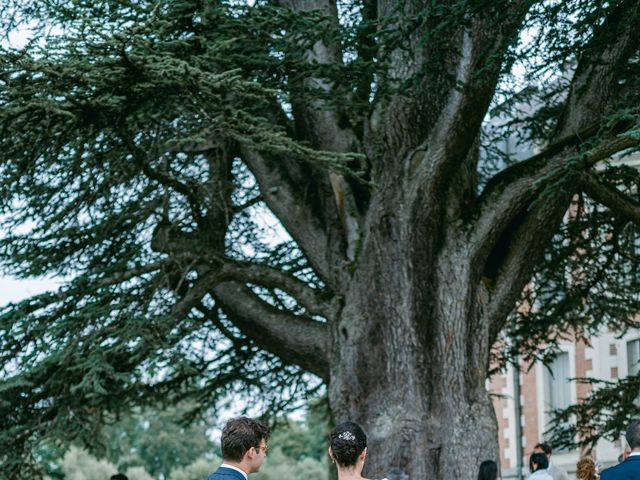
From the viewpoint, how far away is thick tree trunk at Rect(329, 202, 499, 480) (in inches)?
525

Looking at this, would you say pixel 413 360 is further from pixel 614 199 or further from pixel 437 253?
pixel 614 199

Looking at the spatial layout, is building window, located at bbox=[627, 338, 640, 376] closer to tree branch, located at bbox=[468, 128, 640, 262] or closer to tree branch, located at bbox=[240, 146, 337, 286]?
tree branch, located at bbox=[240, 146, 337, 286]

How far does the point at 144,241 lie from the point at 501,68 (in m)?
5.24

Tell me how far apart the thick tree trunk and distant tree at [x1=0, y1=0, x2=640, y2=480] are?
0.08ft

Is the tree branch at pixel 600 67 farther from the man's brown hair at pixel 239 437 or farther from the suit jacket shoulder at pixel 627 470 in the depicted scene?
the man's brown hair at pixel 239 437

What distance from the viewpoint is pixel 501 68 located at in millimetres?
13281

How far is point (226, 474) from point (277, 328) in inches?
345

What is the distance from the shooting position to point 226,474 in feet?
20.9

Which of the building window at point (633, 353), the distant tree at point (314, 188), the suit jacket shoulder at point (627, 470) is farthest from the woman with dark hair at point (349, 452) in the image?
the building window at point (633, 353)

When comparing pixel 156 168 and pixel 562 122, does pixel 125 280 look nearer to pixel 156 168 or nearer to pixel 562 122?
pixel 156 168

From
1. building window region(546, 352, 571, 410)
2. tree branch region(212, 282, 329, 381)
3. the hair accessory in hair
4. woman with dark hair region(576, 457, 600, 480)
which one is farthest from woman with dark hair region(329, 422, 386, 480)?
building window region(546, 352, 571, 410)

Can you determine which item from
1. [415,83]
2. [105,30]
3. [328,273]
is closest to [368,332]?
[328,273]

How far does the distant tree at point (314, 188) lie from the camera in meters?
13.1

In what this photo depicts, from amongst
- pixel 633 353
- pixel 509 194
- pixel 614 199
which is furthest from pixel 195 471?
pixel 614 199
